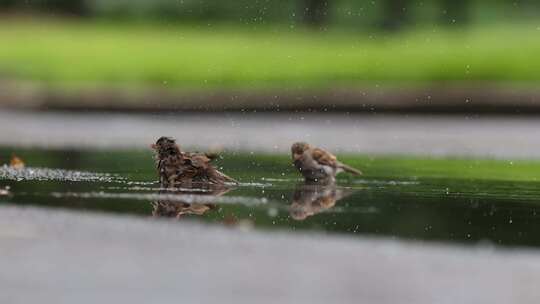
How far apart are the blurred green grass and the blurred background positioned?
44mm

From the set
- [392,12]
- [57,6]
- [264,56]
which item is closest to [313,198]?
[264,56]

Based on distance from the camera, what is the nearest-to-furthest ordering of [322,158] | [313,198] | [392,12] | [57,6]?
[313,198] < [322,158] < [392,12] < [57,6]

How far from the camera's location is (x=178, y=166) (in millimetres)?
11742

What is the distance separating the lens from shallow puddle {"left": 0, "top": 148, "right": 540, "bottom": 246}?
9109 mm

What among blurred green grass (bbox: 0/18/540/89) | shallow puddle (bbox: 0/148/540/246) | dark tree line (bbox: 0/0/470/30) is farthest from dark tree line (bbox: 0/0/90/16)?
shallow puddle (bbox: 0/148/540/246)

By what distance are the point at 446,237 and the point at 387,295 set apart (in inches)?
92.7

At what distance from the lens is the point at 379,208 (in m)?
10.4

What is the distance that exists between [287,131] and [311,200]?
12082 millimetres

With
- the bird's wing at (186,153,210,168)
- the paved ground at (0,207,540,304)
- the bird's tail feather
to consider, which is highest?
the bird's wing at (186,153,210,168)

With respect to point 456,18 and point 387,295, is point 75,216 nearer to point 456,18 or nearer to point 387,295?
point 387,295

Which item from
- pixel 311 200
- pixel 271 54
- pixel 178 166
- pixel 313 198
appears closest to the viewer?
pixel 311 200

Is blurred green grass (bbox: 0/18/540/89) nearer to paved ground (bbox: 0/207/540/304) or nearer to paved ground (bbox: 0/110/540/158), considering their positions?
paved ground (bbox: 0/110/540/158)

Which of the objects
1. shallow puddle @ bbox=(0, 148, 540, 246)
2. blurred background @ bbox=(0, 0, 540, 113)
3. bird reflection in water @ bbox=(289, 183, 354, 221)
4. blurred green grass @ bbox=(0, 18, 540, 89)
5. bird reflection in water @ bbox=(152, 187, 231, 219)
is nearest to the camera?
shallow puddle @ bbox=(0, 148, 540, 246)

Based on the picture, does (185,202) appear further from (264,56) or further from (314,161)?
(264,56)
